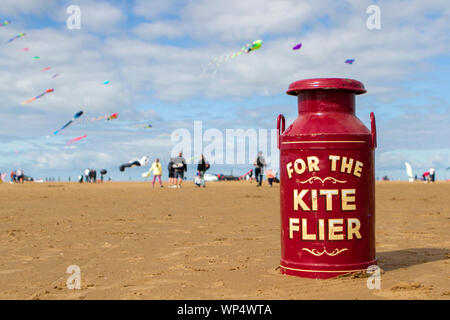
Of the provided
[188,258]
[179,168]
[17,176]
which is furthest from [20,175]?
[188,258]

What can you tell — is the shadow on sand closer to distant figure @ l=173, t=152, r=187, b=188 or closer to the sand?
the sand

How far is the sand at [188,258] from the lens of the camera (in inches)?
178

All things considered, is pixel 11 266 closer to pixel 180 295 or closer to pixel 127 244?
pixel 127 244

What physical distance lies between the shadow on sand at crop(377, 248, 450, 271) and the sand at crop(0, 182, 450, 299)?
0.04 ft

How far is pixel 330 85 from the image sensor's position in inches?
202

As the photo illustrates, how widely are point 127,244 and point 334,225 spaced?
3.44 meters

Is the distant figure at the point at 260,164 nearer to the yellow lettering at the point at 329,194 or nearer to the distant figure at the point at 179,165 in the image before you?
the distant figure at the point at 179,165

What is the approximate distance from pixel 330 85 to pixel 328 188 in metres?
1.00

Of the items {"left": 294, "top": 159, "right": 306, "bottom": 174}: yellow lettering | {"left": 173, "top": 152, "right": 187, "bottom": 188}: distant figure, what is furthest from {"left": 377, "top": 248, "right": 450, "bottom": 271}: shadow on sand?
{"left": 173, "top": 152, "right": 187, "bottom": 188}: distant figure

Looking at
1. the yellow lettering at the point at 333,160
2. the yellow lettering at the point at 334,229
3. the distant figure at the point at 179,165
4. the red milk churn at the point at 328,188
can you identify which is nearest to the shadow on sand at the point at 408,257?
the red milk churn at the point at 328,188

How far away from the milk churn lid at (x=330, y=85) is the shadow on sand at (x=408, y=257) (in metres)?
1.88

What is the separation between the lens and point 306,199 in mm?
5020

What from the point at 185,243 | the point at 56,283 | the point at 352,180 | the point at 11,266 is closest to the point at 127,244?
the point at 185,243

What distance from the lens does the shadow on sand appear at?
18.7 feet
